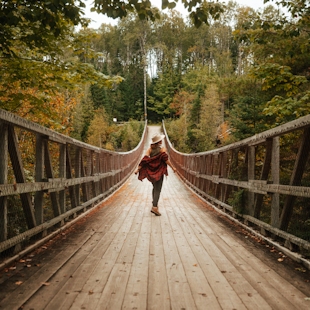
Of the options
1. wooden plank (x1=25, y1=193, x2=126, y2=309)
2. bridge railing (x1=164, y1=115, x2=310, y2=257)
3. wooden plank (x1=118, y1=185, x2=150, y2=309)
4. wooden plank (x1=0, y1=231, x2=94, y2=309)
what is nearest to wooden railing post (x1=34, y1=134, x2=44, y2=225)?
wooden plank (x1=0, y1=231, x2=94, y2=309)

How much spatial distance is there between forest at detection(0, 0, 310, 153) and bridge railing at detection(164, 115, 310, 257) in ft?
4.77

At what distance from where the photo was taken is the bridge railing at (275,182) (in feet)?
12.1

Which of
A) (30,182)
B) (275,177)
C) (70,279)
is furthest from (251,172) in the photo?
(70,279)

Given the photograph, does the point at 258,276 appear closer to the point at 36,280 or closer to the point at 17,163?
the point at 36,280

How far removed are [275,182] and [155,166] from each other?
3.30 metres

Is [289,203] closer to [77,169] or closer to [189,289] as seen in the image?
[189,289]

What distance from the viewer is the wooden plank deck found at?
99.5 inches

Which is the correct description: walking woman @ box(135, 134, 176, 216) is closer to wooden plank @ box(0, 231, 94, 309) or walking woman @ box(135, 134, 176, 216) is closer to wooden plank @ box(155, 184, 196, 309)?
wooden plank @ box(155, 184, 196, 309)

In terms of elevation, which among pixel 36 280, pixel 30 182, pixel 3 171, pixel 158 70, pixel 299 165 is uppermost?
pixel 158 70

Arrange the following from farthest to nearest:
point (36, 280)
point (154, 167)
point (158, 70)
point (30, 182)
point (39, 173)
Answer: point (158, 70) < point (154, 167) < point (39, 173) < point (30, 182) < point (36, 280)

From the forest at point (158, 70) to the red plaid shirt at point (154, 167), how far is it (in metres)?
1.76

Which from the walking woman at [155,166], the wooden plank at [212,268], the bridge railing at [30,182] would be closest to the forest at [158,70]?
the bridge railing at [30,182]

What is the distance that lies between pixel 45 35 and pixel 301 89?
7.05m

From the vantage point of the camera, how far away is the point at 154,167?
7.32 m
